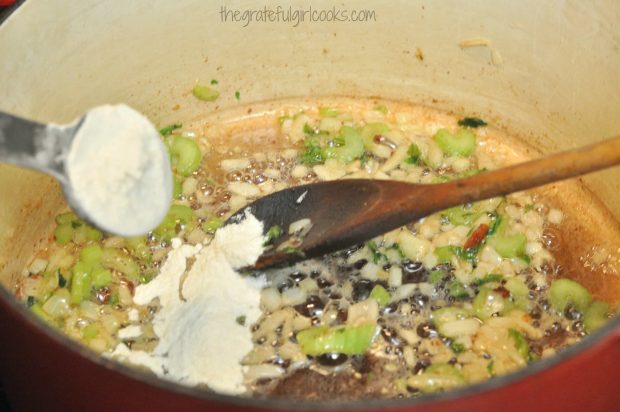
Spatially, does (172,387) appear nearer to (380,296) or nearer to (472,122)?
(380,296)

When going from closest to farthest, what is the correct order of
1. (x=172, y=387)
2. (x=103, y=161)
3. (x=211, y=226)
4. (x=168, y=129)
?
1. (x=172, y=387)
2. (x=103, y=161)
3. (x=211, y=226)
4. (x=168, y=129)

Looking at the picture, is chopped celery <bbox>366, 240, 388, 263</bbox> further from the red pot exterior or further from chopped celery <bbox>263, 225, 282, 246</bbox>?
the red pot exterior

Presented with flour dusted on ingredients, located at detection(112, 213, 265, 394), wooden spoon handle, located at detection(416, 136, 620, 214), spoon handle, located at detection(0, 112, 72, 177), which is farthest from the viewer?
flour dusted on ingredients, located at detection(112, 213, 265, 394)

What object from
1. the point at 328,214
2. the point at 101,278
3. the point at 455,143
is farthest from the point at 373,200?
the point at 101,278

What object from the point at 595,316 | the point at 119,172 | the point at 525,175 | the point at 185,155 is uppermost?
the point at 119,172

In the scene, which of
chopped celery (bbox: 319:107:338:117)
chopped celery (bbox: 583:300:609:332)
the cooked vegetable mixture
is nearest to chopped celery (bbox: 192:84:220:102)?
the cooked vegetable mixture
